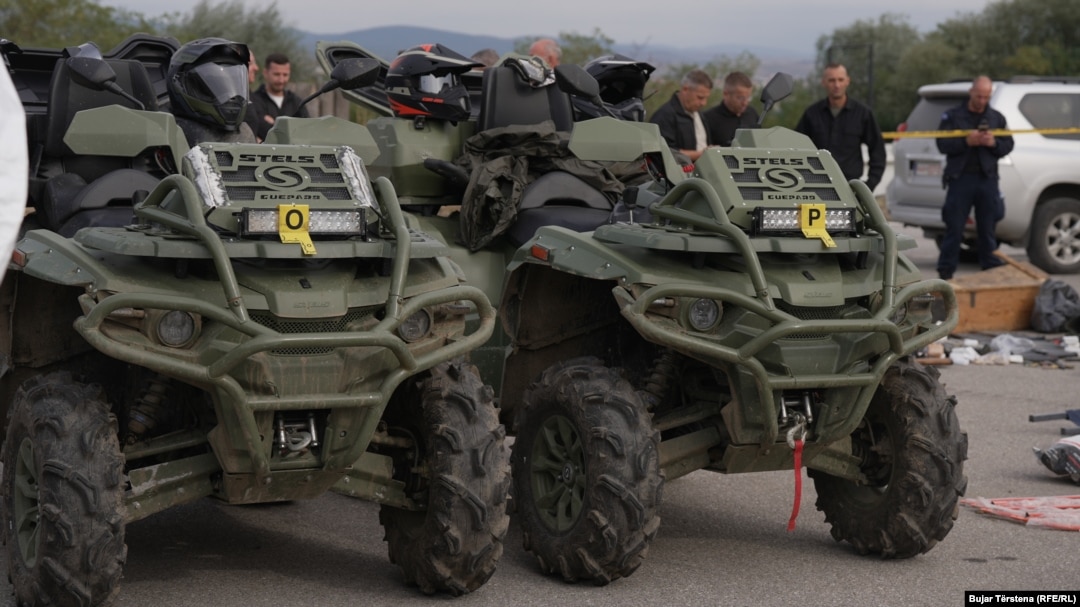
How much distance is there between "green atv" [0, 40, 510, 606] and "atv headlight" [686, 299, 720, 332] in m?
0.80

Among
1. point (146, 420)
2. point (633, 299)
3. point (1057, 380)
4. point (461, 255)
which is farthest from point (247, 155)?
point (1057, 380)

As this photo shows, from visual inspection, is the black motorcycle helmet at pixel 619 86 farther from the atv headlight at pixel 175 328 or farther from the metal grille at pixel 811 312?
the atv headlight at pixel 175 328

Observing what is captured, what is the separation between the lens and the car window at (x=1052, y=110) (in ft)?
58.5

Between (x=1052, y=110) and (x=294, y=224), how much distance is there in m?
13.9

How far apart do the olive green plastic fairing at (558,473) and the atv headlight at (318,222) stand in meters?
1.26

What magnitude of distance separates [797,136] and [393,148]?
6.90 ft

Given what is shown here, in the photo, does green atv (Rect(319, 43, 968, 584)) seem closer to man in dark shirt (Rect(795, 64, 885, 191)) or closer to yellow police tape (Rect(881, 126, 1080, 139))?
man in dark shirt (Rect(795, 64, 885, 191))

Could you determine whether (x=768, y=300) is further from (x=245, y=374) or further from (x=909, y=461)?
(x=245, y=374)

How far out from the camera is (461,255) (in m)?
8.02

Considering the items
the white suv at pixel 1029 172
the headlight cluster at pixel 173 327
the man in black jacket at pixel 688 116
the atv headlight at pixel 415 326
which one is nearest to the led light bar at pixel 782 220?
the atv headlight at pixel 415 326

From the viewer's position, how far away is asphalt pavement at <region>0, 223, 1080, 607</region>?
6.27m

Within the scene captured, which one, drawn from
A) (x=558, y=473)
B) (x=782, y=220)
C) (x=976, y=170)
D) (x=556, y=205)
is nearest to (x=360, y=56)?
(x=556, y=205)

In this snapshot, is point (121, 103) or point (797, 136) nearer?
point (797, 136)

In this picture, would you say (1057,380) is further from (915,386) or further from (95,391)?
(95,391)
